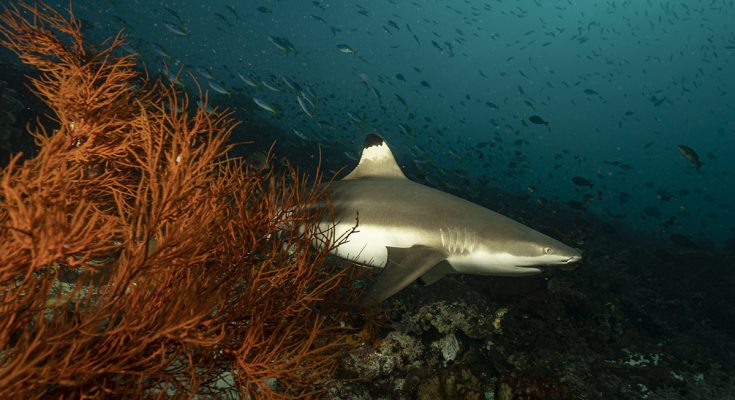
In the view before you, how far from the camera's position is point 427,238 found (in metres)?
3.99

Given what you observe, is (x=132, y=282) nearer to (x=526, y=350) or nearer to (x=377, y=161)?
(x=377, y=161)

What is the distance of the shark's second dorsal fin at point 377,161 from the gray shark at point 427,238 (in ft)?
1.43

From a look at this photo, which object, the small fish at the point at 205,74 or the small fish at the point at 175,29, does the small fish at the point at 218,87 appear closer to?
the small fish at the point at 205,74

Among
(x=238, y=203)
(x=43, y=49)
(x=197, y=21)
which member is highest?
(x=43, y=49)

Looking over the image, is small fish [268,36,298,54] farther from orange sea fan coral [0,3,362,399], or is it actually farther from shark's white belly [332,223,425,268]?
shark's white belly [332,223,425,268]

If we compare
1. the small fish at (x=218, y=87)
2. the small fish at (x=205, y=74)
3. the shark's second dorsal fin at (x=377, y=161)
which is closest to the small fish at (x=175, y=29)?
the small fish at (x=205, y=74)

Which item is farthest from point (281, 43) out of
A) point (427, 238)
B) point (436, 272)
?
point (436, 272)

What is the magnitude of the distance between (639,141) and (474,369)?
243793 millimetres

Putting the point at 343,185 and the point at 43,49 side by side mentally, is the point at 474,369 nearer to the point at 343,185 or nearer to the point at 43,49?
the point at 343,185

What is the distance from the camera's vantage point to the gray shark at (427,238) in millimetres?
3553

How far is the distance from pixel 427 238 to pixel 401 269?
68 centimetres

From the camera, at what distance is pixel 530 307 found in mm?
5809

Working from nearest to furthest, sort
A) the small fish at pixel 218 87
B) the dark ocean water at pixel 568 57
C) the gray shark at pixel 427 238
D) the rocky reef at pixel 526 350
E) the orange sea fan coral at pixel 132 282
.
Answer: the orange sea fan coral at pixel 132 282, the rocky reef at pixel 526 350, the gray shark at pixel 427 238, the small fish at pixel 218 87, the dark ocean water at pixel 568 57

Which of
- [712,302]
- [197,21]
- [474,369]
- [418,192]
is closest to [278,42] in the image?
[418,192]
